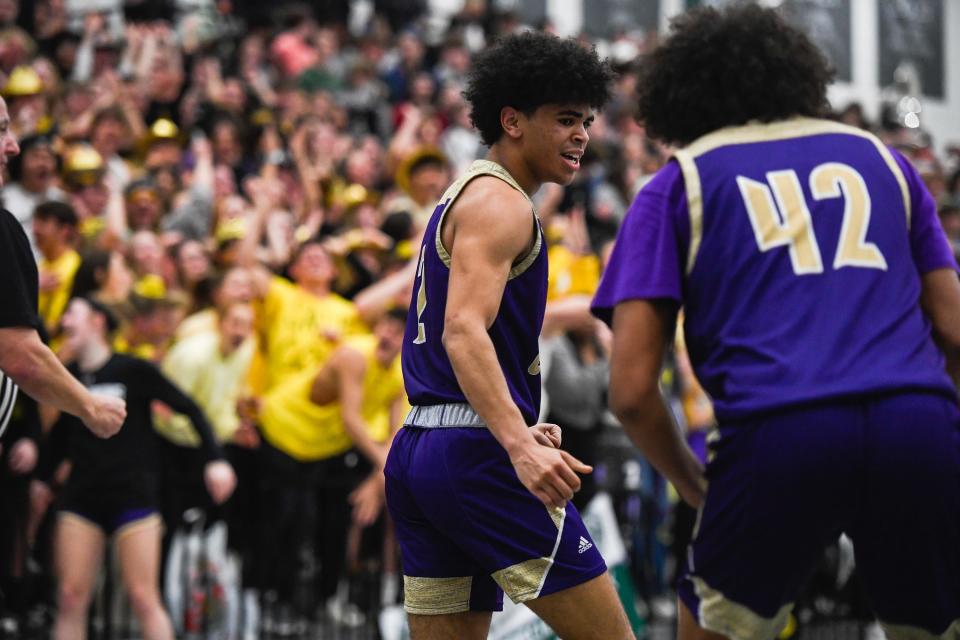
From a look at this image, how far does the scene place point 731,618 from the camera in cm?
360

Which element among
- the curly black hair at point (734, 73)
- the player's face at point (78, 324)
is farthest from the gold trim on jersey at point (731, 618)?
the player's face at point (78, 324)

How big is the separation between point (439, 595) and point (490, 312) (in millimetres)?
867

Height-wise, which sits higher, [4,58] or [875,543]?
[4,58]

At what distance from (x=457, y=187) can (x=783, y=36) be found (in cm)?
103

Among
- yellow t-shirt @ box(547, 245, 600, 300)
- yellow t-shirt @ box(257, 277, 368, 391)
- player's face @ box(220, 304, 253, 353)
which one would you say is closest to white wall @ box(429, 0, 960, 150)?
yellow t-shirt @ box(547, 245, 600, 300)

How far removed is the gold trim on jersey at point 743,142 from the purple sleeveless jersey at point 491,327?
64 centimetres

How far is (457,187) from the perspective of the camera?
13.9ft

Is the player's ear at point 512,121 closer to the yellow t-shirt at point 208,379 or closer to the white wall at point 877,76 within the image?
the yellow t-shirt at point 208,379

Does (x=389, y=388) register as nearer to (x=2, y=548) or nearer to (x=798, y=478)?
(x=2, y=548)

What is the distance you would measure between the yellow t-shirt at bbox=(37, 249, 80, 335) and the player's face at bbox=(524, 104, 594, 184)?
451 centimetres

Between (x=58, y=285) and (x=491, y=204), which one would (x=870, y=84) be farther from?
(x=491, y=204)

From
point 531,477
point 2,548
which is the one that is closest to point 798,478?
point 531,477

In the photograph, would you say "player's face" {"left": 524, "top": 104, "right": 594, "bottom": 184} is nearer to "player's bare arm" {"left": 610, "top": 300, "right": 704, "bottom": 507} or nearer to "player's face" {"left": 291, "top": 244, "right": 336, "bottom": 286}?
"player's bare arm" {"left": 610, "top": 300, "right": 704, "bottom": 507}

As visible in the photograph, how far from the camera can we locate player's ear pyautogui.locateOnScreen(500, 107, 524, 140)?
14.4ft
